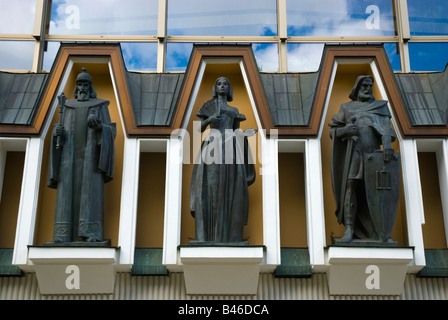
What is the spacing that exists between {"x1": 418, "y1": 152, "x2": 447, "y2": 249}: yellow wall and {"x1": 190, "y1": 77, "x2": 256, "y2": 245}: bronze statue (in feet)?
8.86

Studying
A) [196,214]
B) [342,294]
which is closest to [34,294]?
[196,214]

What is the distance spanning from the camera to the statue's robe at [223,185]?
33.1ft

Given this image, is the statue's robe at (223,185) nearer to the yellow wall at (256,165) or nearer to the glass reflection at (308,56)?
the yellow wall at (256,165)

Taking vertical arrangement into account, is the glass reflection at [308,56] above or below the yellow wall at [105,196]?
above

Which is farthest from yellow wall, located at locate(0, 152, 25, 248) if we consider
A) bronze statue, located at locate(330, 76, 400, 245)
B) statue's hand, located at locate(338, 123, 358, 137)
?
statue's hand, located at locate(338, 123, 358, 137)

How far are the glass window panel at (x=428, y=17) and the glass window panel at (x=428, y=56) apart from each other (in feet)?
0.78

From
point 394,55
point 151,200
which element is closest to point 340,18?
point 394,55

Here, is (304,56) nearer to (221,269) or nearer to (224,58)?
(224,58)

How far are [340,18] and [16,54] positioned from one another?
567cm

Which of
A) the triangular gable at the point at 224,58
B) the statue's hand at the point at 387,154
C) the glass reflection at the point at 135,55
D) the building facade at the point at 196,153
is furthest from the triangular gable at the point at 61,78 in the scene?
the statue's hand at the point at 387,154

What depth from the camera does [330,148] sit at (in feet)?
36.7

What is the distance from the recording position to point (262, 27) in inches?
509

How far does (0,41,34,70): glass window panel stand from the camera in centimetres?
1251
